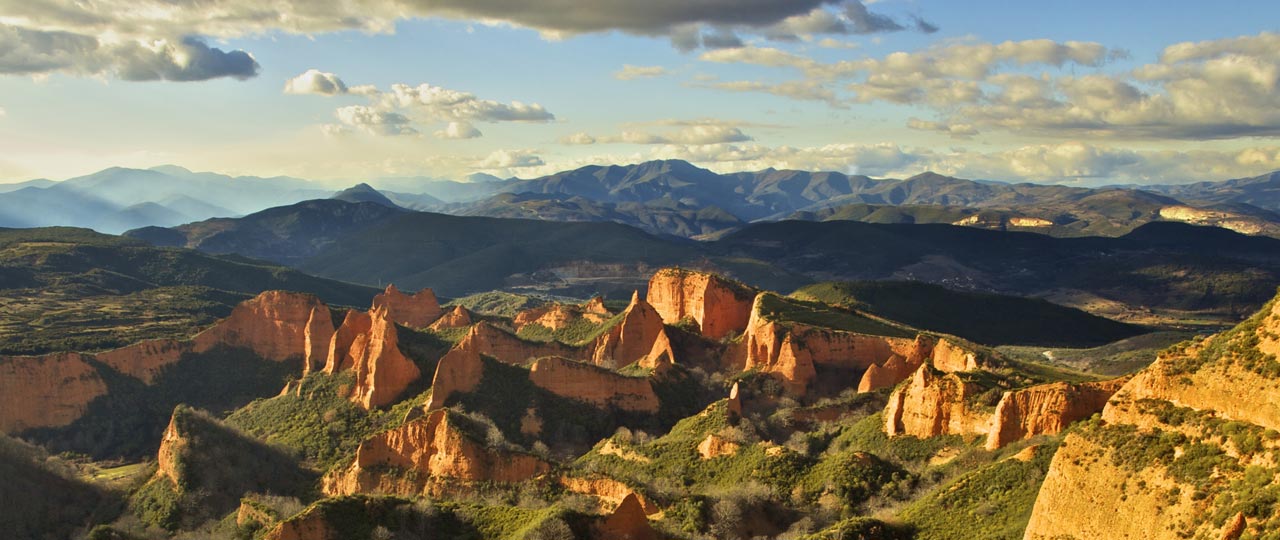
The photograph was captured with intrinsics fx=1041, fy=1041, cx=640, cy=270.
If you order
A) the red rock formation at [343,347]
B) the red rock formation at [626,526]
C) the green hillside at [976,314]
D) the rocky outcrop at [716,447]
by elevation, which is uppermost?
the red rock formation at [343,347]

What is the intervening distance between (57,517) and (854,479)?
148 feet

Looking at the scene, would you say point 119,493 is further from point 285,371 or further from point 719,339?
point 719,339

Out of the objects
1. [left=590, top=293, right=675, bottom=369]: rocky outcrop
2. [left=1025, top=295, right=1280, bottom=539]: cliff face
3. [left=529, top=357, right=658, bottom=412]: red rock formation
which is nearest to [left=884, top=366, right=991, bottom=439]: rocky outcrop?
[left=1025, top=295, right=1280, bottom=539]: cliff face

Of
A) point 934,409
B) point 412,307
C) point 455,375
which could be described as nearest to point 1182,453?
point 934,409

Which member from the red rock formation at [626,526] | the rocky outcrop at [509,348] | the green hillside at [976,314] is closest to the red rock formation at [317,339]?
the rocky outcrop at [509,348]

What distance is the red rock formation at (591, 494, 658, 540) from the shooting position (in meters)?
44.4

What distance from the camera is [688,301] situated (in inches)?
3962

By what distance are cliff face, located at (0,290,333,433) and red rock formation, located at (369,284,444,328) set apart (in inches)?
866

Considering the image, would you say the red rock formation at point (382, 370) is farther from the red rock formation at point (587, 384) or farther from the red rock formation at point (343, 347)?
the red rock formation at point (587, 384)

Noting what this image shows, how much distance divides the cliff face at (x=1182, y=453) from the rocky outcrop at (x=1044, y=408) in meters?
12.4

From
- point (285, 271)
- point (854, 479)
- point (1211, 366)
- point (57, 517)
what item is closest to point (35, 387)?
point (57, 517)

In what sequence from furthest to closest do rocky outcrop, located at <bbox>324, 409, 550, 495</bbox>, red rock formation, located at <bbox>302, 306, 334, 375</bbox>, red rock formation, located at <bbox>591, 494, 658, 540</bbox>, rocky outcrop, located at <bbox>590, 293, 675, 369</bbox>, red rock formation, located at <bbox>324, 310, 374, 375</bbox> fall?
rocky outcrop, located at <bbox>590, 293, 675, 369</bbox> → red rock formation, located at <bbox>302, 306, 334, 375</bbox> → red rock formation, located at <bbox>324, 310, 374, 375</bbox> → rocky outcrop, located at <bbox>324, 409, 550, 495</bbox> → red rock formation, located at <bbox>591, 494, 658, 540</bbox>

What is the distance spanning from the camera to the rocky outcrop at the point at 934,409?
5625 cm

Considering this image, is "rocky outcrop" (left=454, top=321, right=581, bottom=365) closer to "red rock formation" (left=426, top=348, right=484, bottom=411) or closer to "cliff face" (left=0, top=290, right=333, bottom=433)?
"cliff face" (left=0, top=290, right=333, bottom=433)
